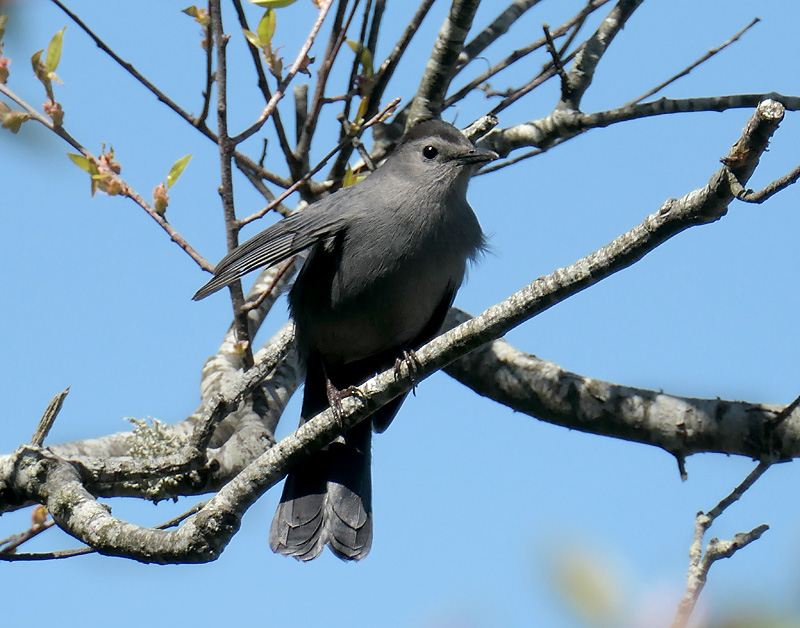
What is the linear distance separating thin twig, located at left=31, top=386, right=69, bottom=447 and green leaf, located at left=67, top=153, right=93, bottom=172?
113 centimetres

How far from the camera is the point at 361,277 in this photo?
15.7 ft

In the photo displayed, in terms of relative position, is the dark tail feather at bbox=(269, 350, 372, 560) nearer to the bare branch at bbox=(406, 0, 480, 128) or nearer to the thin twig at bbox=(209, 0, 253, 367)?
the thin twig at bbox=(209, 0, 253, 367)

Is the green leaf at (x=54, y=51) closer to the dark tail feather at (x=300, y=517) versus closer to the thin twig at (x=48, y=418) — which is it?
the thin twig at (x=48, y=418)

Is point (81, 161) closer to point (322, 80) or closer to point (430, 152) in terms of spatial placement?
point (322, 80)

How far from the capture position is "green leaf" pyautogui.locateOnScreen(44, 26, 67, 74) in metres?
4.14

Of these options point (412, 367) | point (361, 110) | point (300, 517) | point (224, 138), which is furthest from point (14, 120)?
point (300, 517)

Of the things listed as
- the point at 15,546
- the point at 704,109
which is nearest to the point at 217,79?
the point at 15,546

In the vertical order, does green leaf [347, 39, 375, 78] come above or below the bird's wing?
above

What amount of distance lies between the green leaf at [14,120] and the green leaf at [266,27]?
1.11m

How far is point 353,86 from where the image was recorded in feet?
16.5

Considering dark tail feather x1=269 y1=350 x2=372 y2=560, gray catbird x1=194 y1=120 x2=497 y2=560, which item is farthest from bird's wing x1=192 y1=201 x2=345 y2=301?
dark tail feather x1=269 y1=350 x2=372 y2=560

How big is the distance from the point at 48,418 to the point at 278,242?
4.85 feet

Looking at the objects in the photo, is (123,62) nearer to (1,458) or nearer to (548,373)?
(1,458)

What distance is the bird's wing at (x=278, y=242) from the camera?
448cm
